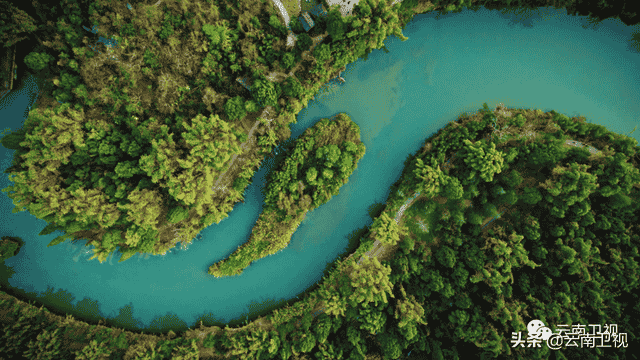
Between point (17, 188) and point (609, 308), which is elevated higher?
point (17, 188)

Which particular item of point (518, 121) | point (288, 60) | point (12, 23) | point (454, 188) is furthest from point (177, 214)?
point (518, 121)

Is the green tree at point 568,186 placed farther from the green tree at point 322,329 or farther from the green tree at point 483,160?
the green tree at point 322,329

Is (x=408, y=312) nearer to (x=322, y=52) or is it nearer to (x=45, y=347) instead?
(x=322, y=52)

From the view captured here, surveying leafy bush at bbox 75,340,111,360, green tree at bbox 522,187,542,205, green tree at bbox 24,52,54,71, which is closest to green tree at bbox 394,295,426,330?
green tree at bbox 522,187,542,205

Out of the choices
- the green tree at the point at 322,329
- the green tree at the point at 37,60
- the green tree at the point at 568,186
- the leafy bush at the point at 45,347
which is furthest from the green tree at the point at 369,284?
the green tree at the point at 37,60

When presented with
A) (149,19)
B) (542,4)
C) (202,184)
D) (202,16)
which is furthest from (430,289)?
(149,19)

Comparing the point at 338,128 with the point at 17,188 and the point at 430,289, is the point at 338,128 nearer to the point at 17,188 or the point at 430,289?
the point at 430,289
